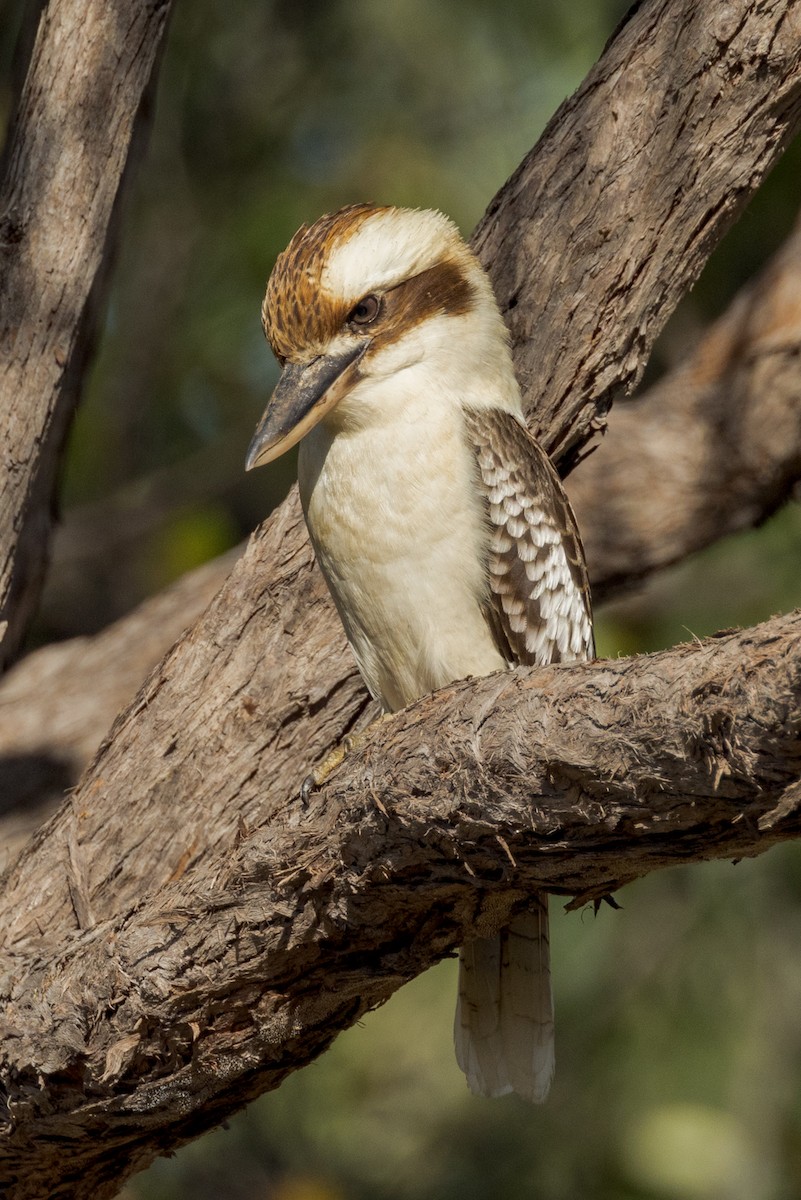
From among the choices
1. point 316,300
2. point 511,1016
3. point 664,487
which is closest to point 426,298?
point 316,300

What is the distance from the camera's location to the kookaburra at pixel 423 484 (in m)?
2.85

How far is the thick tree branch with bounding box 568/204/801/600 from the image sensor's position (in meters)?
4.69

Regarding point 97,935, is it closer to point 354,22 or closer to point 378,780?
point 378,780

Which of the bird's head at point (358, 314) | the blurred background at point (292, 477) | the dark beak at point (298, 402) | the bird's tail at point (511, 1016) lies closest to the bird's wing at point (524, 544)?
the bird's head at point (358, 314)

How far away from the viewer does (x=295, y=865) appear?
244 cm

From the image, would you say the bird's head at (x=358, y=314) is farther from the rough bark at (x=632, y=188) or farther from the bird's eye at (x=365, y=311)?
the rough bark at (x=632, y=188)

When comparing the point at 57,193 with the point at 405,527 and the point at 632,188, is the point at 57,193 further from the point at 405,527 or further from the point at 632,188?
the point at 632,188

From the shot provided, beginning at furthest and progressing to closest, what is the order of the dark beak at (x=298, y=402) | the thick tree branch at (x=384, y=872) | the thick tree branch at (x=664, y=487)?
the thick tree branch at (x=664, y=487), the dark beak at (x=298, y=402), the thick tree branch at (x=384, y=872)

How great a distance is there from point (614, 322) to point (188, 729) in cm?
132

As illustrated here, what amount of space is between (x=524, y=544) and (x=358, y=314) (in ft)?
1.86

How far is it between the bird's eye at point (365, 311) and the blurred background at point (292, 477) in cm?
262

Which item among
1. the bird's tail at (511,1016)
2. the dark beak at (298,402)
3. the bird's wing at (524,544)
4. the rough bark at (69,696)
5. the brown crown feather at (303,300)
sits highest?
the rough bark at (69,696)

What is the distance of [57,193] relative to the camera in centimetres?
326

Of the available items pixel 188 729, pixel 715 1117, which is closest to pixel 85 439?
pixel 188 729
